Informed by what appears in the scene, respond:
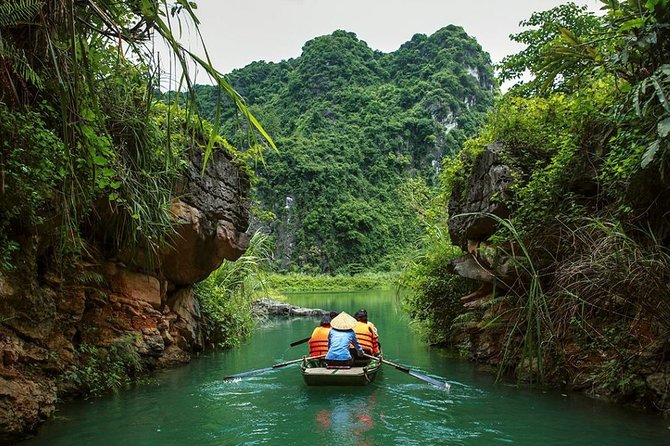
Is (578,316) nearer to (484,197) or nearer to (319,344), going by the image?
(484,197)

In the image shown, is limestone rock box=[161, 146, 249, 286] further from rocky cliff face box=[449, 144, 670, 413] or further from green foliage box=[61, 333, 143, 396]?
rocky cliff face box=[449, 144, 670, 413]

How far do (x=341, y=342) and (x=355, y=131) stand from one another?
196ft

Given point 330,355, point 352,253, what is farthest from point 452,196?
point 352,253

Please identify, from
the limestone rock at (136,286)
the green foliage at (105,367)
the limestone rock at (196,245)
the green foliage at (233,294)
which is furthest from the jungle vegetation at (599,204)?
the green foliage at (233,294)

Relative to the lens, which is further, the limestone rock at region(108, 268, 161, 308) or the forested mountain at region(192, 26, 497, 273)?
the forested mountain at region(192, 26, 497, 273)

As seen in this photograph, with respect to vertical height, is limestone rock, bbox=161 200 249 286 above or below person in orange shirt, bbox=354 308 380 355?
above

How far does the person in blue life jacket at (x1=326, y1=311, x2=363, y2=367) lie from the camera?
8.46 m

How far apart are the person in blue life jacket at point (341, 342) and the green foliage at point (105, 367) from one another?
300 centimetres

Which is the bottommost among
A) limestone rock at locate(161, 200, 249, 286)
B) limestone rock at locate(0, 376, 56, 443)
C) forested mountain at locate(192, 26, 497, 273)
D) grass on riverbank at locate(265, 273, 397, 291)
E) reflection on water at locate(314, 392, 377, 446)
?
grass on riverbank at locate(265, 273, 397, 291)

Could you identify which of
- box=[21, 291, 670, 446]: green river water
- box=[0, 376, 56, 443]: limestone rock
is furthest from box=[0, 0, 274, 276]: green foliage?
box=[21, 291, 670, 446]: green river water

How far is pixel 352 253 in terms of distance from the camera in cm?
5584

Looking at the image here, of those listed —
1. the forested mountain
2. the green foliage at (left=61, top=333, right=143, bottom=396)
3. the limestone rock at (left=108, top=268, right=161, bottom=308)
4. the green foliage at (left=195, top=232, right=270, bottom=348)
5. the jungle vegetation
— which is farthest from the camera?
the forested mountain

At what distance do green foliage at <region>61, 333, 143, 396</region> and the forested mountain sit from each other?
41861 millimetres

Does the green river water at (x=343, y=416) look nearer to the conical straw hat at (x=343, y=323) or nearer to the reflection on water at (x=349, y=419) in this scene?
the reflection on water at (x=349, y=419)
